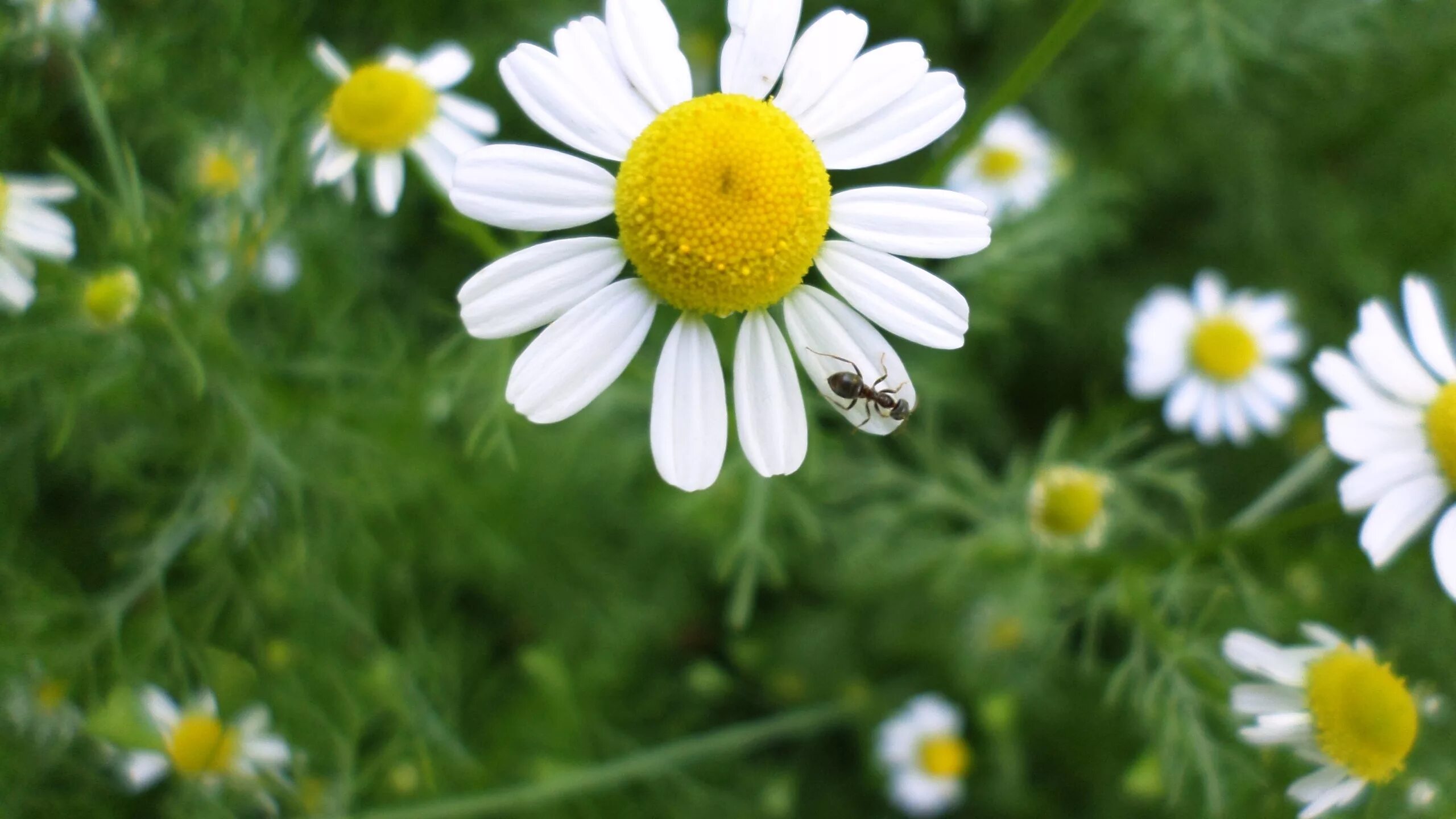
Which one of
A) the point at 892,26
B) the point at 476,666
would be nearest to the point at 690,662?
the point at 476,666

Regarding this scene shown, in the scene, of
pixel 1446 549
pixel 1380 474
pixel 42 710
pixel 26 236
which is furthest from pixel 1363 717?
pixel 42 710

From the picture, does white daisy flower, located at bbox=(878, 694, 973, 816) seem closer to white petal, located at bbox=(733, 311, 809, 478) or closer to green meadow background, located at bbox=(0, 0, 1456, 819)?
green meadow background, located at bbox=(0, 0, 1456, 819)

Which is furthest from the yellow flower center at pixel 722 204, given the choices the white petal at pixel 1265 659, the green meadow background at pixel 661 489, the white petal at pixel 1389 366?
the white petal at pixel 1265 659

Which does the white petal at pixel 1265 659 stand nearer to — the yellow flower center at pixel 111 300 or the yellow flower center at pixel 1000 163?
the yellow flower center at pixel 1000 163

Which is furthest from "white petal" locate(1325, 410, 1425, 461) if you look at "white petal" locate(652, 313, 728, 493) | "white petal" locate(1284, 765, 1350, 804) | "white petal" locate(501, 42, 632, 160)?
"white petal" locate(501, 42, 632, 160)

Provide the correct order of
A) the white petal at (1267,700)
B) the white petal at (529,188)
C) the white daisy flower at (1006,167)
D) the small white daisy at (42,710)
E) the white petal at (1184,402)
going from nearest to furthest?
the white petal at (529,188), the white petal at (1267,700), the small white daisy at (42,710), the white petal at (1184,402), the white daisy flower at (1006,167)

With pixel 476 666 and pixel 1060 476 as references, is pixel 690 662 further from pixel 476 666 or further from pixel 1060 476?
pixel 1060 476

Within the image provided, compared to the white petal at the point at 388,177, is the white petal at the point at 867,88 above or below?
below
